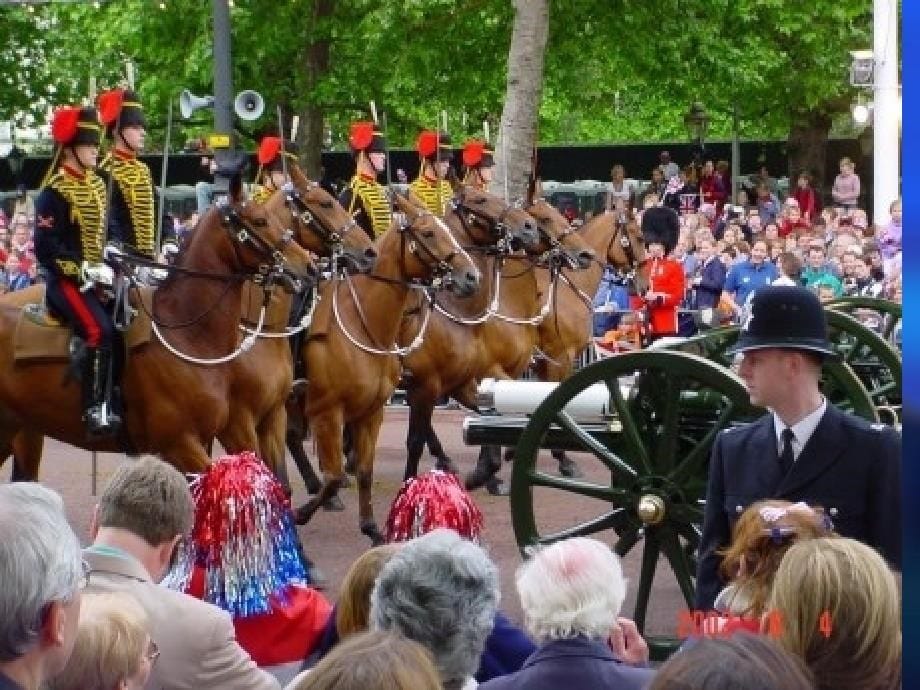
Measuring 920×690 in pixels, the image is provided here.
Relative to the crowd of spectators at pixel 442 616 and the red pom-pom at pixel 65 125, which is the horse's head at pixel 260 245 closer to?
the red pom-pom at pixel 65 125

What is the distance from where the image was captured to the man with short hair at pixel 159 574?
452cm

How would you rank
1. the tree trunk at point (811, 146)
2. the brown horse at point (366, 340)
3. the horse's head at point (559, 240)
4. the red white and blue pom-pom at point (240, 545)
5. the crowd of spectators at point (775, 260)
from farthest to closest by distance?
the tree trunk at point (811, 146) → the crowd of spectators at point (775, 260) → the horse's head at point (559, 240) → the brown horse at point (366, 340) → the red white and blue pom-pom at point (240, 545)

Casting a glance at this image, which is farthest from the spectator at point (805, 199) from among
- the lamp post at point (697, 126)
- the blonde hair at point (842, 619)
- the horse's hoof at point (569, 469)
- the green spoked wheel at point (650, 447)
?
the blonde hair at point (842, 619)

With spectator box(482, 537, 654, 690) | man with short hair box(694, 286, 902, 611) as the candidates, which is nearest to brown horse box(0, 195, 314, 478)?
man with short hair box(694, 286, 902, 611)

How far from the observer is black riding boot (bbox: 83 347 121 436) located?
1011cm

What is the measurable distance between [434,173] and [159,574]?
10.6 meters

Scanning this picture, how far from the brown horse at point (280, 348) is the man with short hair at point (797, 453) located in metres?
5.38

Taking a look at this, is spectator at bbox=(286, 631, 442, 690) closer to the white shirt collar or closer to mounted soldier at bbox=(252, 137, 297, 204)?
the white shirt collar

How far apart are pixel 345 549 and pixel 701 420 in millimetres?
3772

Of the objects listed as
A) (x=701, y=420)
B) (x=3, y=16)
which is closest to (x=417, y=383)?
(x=701, y=420)

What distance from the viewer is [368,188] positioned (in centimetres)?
1361

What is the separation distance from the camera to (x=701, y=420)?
317 inches

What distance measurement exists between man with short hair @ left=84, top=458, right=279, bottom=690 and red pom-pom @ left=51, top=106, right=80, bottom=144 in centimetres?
551

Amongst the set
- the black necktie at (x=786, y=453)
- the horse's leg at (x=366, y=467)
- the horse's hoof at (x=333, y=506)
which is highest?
the black necktie at (x=786, y=453)
